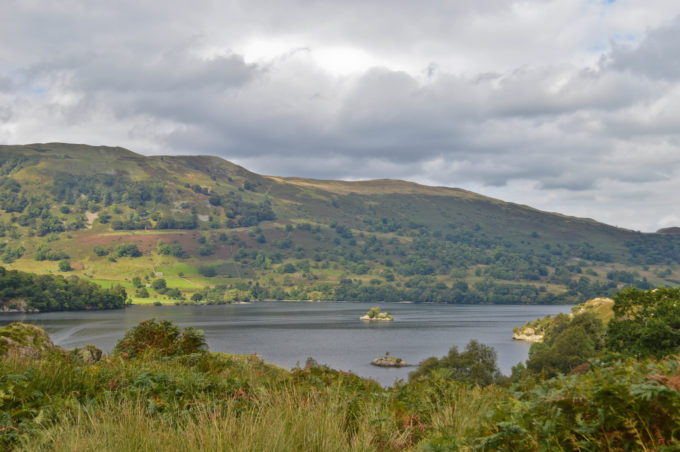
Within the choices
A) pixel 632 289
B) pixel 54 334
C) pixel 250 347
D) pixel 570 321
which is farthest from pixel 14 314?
pixel 632 289

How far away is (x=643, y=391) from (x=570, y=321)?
4261 inches

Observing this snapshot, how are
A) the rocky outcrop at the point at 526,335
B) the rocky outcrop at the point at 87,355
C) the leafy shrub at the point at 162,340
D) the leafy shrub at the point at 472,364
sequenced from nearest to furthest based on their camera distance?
1. the rocky outcrop at the point at 87,355
2. the leafy shrub at the point at 162,340
3. the leafy shrub at the point at 472,364
4. the rocky outcrop at the point at 526,335

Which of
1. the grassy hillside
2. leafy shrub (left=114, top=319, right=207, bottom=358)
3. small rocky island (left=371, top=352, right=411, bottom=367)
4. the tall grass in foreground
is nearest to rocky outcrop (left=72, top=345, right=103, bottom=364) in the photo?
leafy shrub (left=114, top=319, right=207, bottom=358)

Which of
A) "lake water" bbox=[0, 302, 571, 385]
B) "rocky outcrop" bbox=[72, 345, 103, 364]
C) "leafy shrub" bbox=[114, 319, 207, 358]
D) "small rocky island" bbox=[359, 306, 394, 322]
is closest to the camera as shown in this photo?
"rocky outcrop" bbox=[72, 345, 103, 364]

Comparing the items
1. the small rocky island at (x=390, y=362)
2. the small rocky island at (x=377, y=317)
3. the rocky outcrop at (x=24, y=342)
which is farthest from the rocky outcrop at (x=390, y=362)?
the small rocky island at (x=377, y=317)

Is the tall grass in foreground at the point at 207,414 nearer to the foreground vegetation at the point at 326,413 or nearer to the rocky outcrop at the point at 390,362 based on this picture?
the foreground vegetation at the point at 326,413

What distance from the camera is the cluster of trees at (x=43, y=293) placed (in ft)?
554

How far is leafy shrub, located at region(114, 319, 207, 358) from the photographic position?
16.6 metres

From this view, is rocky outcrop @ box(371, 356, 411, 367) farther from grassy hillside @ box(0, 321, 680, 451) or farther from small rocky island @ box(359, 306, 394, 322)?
grassy hillside @ box(0, 321, 680, 451)

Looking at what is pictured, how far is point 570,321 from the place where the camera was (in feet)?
337

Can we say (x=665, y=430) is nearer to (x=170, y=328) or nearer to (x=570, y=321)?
(x=170, y=328)

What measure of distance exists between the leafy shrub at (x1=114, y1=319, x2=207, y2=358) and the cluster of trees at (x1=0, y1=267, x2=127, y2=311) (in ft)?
575

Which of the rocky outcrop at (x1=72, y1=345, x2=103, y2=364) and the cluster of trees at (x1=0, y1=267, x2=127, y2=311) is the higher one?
the rocky outcrop at (x1=72, y1=345, x2=103, y2=364)

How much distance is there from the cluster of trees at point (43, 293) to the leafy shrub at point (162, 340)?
575 feet
